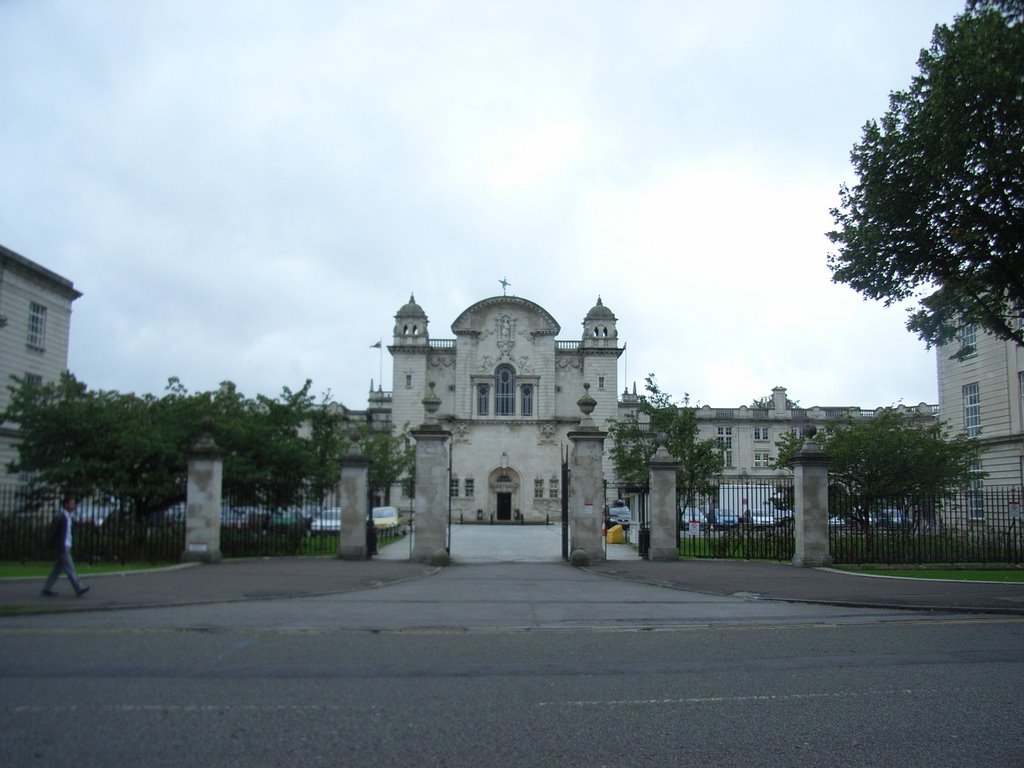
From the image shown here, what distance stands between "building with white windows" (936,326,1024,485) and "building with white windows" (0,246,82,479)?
138 feet

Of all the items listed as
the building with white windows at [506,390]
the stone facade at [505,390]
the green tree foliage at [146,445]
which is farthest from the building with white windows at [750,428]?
the green tree foliage at [146,445]

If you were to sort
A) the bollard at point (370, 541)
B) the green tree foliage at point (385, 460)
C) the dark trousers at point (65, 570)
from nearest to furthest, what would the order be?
the dark trousers at point (65, 570) < the bollard at point (370, 541) < the green tree foliage at point (385, 460)

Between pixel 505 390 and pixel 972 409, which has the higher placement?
pixel 505 390

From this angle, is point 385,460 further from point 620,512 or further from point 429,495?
point 429,495

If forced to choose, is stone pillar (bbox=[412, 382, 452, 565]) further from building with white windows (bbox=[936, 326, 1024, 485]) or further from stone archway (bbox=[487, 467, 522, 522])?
stone archway (bbox=[487, 467, 522, 522])

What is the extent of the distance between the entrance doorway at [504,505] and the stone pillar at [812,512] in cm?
4580

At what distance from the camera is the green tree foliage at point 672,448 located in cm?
4166

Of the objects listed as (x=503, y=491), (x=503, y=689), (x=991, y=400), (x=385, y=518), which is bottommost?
(x=503, y=689)

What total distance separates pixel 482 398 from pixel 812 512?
48406 millimetres

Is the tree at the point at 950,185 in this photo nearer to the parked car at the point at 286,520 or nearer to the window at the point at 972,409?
the parked car at the point at 286,520

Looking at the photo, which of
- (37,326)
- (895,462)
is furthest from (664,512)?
(37,326)

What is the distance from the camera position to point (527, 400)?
2694 inches

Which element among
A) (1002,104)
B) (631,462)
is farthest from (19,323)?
(1002,104)

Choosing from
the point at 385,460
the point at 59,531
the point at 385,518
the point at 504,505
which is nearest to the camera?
the point at 59,531
